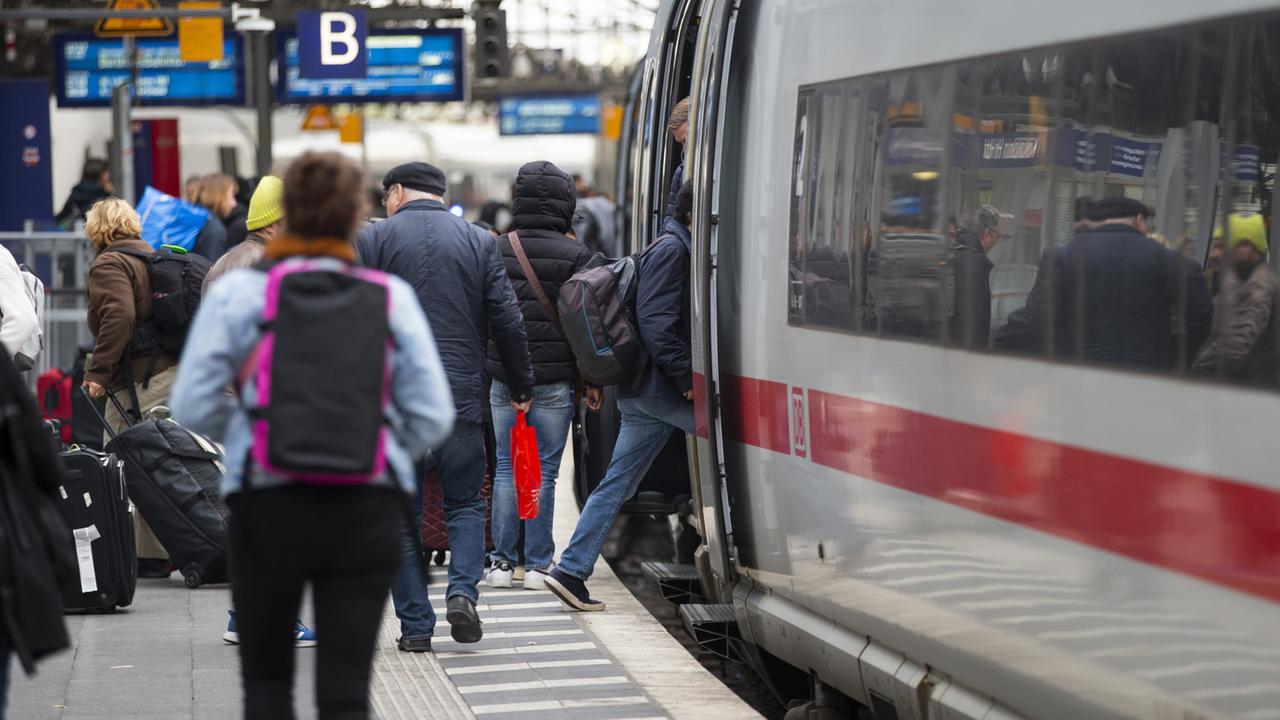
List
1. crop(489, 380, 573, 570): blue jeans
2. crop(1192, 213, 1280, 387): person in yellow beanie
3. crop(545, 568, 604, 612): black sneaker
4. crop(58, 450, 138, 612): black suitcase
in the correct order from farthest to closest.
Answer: crop(489, 380, 573, 570): blue jeans, crop(545, 568, 604, 612): black sneaker, crop(58, 450, 138, 612): black suitcase, crop(1192, 213, 1280, 387): person in yellow beanie

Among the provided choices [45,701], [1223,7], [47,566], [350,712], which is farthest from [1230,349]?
[45,701]

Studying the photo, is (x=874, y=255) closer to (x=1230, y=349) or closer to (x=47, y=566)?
(x=1230, y=349)

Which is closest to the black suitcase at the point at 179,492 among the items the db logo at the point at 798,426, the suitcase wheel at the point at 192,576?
the suitcase wheel at the point at 192,576

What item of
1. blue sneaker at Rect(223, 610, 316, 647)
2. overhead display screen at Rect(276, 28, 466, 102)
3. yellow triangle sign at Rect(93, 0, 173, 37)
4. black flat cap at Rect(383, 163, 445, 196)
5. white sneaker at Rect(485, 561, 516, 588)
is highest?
yellow triangle sign at Rect(93, 0, 173, 37)

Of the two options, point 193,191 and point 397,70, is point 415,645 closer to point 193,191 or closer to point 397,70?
point 193,191

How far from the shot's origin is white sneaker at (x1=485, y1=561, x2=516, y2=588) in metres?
9.13

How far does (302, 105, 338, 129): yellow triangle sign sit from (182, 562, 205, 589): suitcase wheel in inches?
797

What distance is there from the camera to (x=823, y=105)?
6.71m

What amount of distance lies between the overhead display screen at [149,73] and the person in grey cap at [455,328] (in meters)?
15.1

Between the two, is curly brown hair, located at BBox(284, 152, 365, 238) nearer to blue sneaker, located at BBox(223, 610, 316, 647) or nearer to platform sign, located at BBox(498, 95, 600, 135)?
blue sneaker, located at BBox(223, 610, 316, 647)

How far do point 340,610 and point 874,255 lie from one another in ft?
7.85

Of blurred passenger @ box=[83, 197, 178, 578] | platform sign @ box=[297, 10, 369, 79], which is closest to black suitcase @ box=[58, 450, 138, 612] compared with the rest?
blurred passenger @ box=[83, 197, 178, 578]

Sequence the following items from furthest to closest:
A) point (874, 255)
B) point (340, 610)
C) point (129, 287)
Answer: point (129, 287)
point (874, 255)
point (340, 610)

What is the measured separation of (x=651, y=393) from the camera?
826 centimetres
